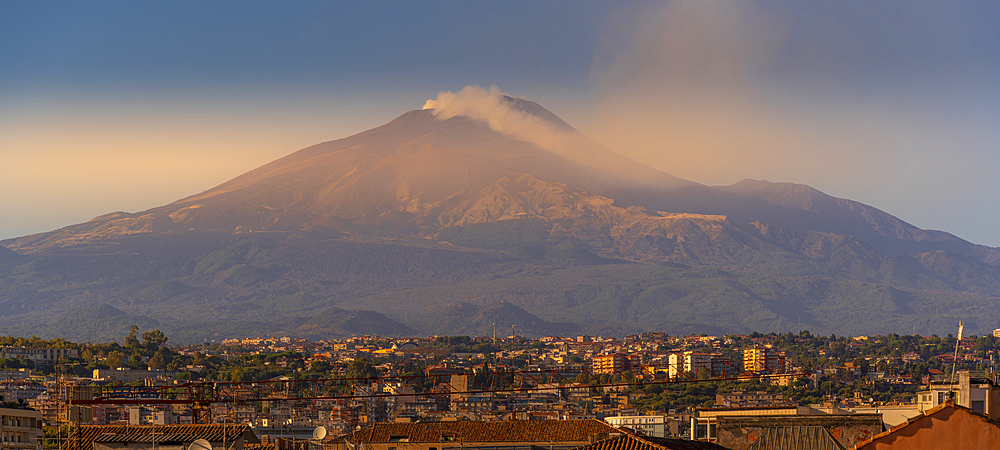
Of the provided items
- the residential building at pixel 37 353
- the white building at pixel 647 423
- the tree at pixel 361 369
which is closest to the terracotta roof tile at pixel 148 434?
the white building at pixel 647 423

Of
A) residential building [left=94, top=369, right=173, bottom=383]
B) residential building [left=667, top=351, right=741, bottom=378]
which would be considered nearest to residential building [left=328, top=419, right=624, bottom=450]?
residential building [left=667, top=351, right=741, bottom=378]

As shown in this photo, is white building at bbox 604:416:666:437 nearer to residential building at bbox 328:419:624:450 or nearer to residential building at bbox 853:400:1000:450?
residential building at bbox 328:419:624:450

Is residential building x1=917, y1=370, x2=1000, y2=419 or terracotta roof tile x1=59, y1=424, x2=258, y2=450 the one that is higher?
residential building x1=917, y1=370, x2=1000, y2=419

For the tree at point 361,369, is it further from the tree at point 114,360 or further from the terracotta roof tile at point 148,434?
the terracotta roof tile at point 148,434

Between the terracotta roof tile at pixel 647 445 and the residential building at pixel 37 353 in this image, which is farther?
the residential building at pixel 37 353

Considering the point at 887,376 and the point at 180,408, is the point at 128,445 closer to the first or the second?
the point at 180,408

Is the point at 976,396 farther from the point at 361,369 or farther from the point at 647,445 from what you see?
the point at 361,369

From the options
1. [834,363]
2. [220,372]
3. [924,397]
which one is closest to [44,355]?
[220,372]

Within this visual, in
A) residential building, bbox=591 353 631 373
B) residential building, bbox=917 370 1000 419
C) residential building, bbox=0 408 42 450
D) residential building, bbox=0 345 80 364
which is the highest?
residential building, bbox=917 370 1000 419

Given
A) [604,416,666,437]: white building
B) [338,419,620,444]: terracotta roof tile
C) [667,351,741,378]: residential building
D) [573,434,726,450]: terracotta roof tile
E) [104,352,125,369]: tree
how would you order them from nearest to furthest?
[573,434,726,450]: terracotta roof tile, [338,419,620,444]: terracotta roof tile, [604,416,666,437]: white building, [667,351,741,378]: residential building, [104,352,125,369]: tree

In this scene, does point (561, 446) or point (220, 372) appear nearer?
point (561, 446)

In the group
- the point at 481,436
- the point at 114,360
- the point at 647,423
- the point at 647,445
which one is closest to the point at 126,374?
the point at 114,360
